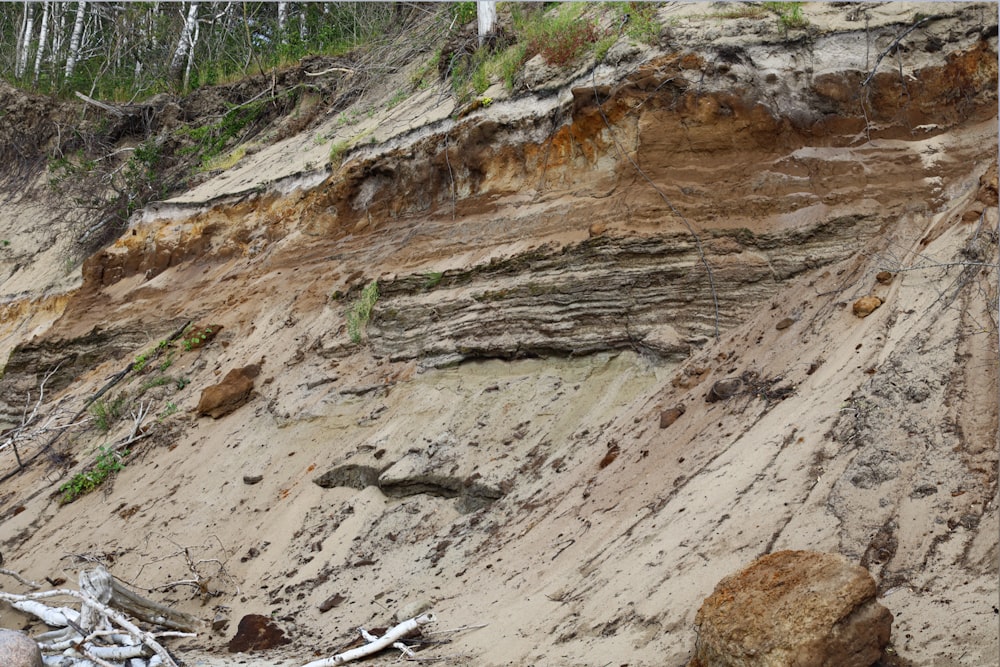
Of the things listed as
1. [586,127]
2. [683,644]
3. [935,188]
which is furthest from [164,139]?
[683,644]

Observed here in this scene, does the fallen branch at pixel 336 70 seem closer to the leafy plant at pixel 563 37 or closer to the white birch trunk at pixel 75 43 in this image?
the leafy plant at pixel 563 37

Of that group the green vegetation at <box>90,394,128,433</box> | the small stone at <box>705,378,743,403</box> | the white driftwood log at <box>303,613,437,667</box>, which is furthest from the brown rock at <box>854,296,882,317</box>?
the green vegetation at <box>90,394,128,433</box>

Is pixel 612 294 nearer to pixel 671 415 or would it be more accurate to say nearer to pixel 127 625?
pixel 671 415

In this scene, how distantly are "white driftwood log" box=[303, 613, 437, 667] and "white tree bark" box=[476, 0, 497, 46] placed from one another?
252 inches

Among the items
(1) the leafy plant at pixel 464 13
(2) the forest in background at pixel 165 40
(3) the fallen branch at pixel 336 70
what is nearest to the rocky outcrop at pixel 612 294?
(1) the leafy plant at pixel 464 13

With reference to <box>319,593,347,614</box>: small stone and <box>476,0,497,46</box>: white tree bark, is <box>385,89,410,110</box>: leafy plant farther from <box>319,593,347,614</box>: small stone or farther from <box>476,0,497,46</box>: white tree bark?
<box>319,593,347,614</box>: small stone

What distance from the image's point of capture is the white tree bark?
9383mm

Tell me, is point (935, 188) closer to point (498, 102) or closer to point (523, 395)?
point (523, 395)

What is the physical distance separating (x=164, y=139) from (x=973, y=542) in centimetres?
1300

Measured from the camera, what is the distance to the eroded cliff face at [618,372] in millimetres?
4203

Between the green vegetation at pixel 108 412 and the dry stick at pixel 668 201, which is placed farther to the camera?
the green vegetation at pixel 108 412

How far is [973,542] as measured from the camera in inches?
139

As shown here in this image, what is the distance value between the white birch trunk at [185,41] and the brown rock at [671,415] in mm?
12968

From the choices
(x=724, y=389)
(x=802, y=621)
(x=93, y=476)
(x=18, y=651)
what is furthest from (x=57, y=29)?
(x=802, y=621)
